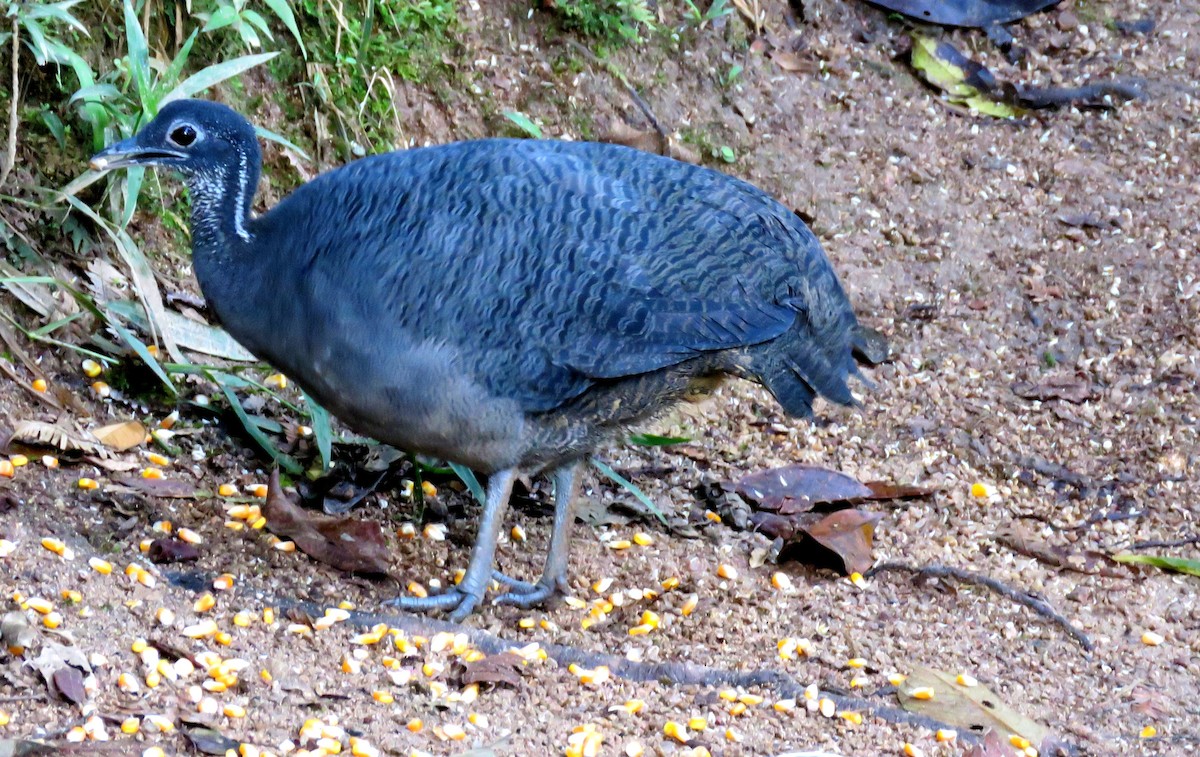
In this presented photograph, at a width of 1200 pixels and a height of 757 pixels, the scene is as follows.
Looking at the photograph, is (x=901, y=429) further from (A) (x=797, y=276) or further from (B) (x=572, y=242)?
(B) (x=572, y=242)

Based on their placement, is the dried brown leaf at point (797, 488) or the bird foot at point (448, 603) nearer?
the bird foot at point (448, 603)

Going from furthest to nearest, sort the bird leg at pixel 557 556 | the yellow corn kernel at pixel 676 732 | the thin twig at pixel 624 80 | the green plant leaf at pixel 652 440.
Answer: the thin twig at pixel 624 80, the green plant leaf at pixel 652 440, the bird leg at pixel 557 556, the yellow corn kernel at pixel 676 732

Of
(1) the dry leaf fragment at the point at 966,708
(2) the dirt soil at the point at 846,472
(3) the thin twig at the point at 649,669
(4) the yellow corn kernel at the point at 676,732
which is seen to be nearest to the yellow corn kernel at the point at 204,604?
(2) the dirt soil at the point at 846,472

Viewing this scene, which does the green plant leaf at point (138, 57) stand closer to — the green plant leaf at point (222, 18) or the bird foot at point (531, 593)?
the green plant leaf at point (222, 18)

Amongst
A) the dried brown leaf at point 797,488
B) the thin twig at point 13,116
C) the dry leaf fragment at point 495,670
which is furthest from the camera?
the dried brown leaf at point 797,488

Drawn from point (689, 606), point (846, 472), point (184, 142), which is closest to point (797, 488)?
point (846, 472)

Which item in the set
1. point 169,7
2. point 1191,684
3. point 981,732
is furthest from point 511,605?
point 169,7

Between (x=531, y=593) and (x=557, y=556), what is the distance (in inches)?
6.0

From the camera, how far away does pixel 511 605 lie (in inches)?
179

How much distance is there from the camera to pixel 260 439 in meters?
4.89

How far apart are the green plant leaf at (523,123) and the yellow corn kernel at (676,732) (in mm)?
3578

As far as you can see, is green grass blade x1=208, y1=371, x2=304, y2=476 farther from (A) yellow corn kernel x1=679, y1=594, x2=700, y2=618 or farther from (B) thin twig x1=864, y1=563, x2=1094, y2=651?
(B) thin twig x1=864, y1=563, x2=1094, y2=651

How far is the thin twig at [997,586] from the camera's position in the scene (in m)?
4.55

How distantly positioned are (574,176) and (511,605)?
4.49 feet
